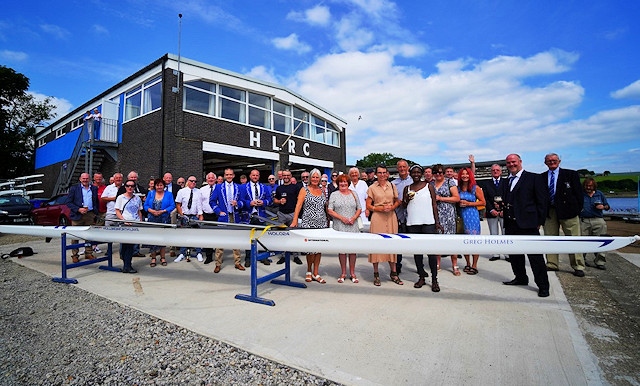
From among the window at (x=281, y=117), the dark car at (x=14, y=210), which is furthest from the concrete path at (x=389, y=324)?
the window at (x=281, y=117)

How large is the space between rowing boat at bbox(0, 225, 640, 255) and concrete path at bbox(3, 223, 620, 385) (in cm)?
68

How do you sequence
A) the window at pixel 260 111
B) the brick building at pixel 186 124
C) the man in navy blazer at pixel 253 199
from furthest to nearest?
1. the window at pixel 260 111
2. the brick building at pixel 186 124
3. the man in navy blazer at pixel 253 199

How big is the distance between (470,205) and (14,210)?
17084 mm

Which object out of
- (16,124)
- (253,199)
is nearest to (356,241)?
(253,199)

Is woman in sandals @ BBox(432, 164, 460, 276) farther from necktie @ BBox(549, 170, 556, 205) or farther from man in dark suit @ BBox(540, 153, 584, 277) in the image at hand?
necktie @ BBox(549, 170, 556, 205)

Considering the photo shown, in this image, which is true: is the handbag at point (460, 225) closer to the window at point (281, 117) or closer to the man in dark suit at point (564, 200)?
the man in dark suit at point (564, 200)

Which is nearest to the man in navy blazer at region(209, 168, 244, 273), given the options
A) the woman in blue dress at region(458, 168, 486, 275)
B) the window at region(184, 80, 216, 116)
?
the woman in blue dress at region(458, 168, 486, 275)

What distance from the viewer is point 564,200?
15.9 ft

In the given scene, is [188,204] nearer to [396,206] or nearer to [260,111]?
[396,206]

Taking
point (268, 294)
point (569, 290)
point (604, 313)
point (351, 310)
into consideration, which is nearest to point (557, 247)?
point (604, 313)

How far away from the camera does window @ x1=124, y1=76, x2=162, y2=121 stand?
12414 mm

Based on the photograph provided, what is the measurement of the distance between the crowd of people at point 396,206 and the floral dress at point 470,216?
2cm

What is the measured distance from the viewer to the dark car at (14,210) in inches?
487

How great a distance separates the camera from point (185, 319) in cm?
330
